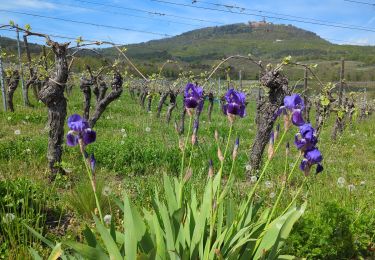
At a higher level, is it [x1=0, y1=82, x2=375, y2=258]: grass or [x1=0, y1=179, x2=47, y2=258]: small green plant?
[x1=0, y1=179, x2=47, y2=258]: small green plant

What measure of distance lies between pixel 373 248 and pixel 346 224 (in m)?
0.50

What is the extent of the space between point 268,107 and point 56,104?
3.31 m

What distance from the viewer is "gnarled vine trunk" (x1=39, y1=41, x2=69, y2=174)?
5.30 m

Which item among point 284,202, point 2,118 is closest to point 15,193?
point 284,202

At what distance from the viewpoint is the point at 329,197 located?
15.1 ft

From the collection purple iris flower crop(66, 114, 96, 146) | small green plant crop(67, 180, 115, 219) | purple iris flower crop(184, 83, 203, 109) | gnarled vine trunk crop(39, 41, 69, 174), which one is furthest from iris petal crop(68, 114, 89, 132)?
gnarled vine trunk crop(39, 41, 69, 174)

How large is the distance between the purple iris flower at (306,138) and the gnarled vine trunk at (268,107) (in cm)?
378

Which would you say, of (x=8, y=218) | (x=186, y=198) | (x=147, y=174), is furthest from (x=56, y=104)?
(x=186, y=198)

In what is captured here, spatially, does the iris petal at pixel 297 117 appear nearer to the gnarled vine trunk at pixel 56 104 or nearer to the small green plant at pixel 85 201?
the small green plant at pixel 85 201

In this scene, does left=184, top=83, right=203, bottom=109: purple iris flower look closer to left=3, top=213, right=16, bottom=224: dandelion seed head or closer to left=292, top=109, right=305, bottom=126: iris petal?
left=292, top=109, right=305, bottom=126: iris petal

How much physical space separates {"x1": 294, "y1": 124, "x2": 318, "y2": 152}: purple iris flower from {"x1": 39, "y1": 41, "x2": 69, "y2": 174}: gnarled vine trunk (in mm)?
3834

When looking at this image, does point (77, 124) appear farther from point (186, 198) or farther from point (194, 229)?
point (186, 198)

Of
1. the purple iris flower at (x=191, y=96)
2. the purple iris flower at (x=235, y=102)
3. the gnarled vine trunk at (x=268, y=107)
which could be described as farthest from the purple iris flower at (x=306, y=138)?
the gnarled vine trunk at (x=268, y=107)

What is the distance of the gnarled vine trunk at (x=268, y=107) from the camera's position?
6168mm
